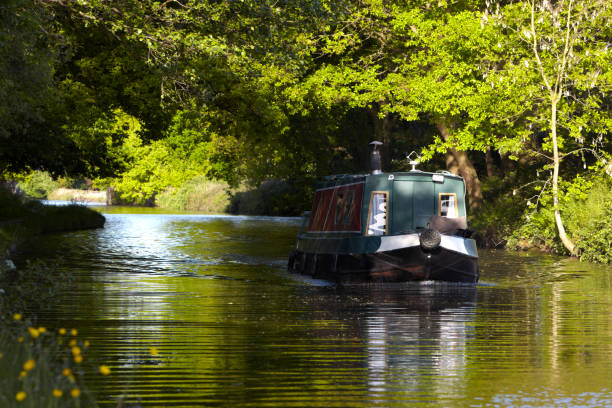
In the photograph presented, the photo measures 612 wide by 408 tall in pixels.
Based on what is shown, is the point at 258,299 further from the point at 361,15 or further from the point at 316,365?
the point at 361,15

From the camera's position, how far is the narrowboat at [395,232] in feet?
60.7

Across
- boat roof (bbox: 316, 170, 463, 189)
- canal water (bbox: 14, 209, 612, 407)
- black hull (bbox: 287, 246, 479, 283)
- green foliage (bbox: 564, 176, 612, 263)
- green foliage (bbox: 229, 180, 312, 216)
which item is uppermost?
green foliage (bbox: 229, 180, 312, 216)

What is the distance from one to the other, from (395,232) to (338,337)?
8.40 m

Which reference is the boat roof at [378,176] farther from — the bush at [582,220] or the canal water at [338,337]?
the bush at [582,220]

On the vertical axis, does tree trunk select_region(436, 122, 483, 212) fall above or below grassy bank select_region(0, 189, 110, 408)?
above

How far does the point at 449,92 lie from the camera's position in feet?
89.1

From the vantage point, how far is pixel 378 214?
64.6 ft

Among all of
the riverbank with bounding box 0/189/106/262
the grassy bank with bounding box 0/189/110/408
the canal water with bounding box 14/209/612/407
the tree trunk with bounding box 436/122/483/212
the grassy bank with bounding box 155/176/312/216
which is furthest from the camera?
the grassy bank with bounding box 155/176/312/216

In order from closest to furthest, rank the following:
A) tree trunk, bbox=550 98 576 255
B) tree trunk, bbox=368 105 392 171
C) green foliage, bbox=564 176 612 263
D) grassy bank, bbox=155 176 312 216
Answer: green foliage, bbox=564 176 612 263 → tree trunk, bbox=550 98 576 255 → tree trunk, bbox=368 105 392 171 → grassy bank, bbox=155 176 312 216

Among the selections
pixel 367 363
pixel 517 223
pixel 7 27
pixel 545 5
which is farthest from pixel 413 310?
pixel 517 223

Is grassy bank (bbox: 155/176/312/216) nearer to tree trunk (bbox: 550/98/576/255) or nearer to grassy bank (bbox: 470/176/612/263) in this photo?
grassy bank (bbox: 470/176/612/263)

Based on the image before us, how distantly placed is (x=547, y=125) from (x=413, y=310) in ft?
44.7

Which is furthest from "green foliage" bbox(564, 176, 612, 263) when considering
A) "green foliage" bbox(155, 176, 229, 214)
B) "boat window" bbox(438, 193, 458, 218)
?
"green foliage" bbox(155, 176, 229, 214)

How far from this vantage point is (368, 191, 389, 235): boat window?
19.6 m
